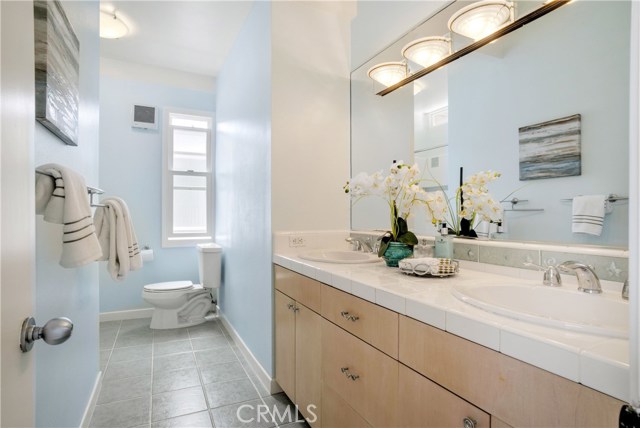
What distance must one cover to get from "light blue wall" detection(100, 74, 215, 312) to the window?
79mm

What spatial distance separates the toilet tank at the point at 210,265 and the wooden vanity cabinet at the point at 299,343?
4.82 ft

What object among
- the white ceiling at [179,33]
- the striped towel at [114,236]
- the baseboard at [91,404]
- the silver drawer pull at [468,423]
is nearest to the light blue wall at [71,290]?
the baseboard at [91,404]

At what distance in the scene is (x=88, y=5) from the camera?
171cm

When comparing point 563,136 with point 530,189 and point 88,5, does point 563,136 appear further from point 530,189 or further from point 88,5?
point 88,5

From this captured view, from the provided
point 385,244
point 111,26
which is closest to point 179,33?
→ point 111,26

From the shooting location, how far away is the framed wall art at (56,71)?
3.32 feet

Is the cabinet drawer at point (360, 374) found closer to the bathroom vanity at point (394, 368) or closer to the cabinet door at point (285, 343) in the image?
the bathroom vanity at point (394, 368)

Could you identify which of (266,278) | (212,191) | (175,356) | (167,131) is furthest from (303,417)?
(167,131)

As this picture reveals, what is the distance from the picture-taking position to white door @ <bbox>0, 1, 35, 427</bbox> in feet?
1.69

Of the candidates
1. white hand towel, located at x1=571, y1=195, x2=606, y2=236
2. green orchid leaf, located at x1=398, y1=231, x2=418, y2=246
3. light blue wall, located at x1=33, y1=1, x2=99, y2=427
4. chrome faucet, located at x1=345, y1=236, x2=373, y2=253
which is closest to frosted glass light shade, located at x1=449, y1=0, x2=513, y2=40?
white hand towel, located at x1=571, y1=195, x2=606, y2=236

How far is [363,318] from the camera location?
120cm

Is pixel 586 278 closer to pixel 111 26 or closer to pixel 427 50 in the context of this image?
pixel 427 50

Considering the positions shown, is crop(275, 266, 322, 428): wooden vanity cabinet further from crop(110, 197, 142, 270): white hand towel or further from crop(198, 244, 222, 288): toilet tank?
crop(198, 244, 222, 288): toilet tank

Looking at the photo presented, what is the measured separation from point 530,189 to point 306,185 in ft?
4.28
